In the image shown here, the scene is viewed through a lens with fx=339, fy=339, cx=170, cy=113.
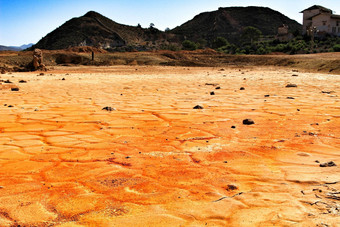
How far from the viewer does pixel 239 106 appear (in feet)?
15.8

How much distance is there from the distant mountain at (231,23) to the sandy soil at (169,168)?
64873 millimetres

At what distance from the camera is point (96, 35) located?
2140 inches

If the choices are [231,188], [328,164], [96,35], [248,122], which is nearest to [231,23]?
[96,35]

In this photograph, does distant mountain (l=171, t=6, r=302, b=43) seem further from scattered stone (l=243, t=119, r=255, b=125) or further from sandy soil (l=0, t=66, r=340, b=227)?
sandy soil (l=0, t=66, r=340, b=227)

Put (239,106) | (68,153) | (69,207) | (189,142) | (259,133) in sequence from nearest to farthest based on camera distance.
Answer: (69,207), (68,153), (189,142), (259,133), (239,106)

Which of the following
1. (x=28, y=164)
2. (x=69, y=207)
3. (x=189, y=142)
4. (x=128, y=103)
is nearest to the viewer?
(x=69, y=207)

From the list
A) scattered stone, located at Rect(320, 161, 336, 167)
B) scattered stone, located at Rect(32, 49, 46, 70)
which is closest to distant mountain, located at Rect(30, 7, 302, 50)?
scattered stone, located at Rect(32, 49, 46, 70)

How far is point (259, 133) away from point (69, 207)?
2.08 metres

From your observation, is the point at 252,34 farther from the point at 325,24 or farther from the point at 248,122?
the point at 248,122

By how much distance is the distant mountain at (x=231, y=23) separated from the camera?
71.2 metres

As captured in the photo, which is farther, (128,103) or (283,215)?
(128,103)

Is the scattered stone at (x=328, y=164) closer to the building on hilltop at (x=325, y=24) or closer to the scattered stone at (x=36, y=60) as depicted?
the scattered stone at (x=36, y=60)

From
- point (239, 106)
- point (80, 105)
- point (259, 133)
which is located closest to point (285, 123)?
point (259, 133)

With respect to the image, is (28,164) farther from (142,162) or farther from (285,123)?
(285,123)
